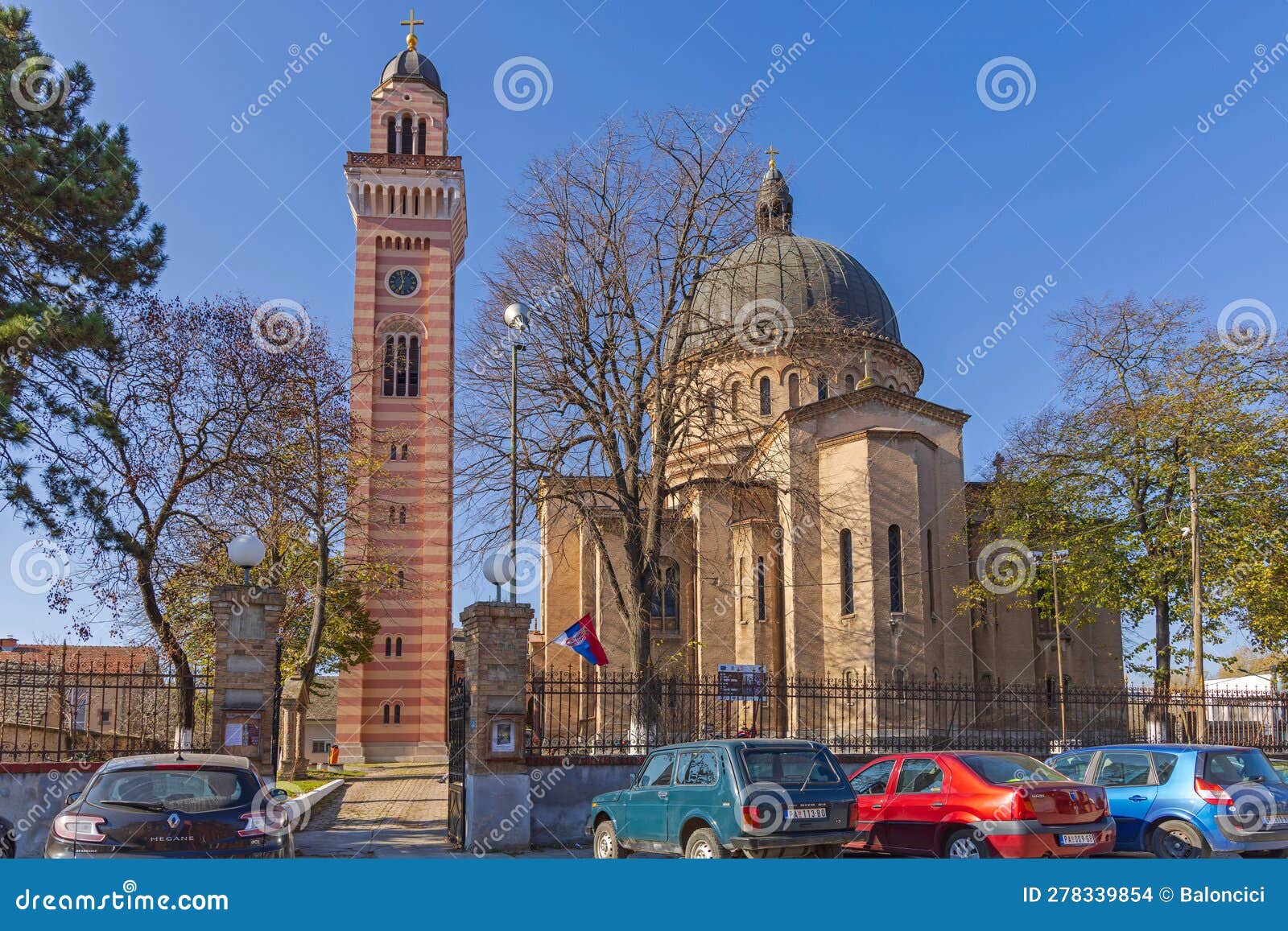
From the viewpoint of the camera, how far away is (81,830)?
9.05 m

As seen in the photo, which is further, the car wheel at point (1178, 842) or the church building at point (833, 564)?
the church building at point (833, 564)

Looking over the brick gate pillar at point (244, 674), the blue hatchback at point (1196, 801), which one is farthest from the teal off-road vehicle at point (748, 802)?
the brick gate pillar at point (244, 674)

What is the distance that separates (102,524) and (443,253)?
33.6 metres

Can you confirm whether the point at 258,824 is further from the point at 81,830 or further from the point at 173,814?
the point at 81,830

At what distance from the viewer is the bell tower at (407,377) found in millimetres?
42625

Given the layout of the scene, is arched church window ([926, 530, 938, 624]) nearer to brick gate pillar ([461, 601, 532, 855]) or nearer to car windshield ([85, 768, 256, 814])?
brick gate pillar ([461, 601, 532, 855])

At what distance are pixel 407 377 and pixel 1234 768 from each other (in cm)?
3858

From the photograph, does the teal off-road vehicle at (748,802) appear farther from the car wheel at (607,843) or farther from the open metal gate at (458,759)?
the open metal gate at (458,759)

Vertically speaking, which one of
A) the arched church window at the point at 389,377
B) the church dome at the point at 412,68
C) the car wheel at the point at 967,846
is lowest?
the car wheel at the point at 967,846

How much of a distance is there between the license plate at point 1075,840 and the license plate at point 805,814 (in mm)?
2563

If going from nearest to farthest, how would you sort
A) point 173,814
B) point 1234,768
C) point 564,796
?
point 173,814 → point 1234,768 → point 564,796

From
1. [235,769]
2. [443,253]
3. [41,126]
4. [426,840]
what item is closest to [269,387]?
[41,126]

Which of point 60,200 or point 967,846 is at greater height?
point 60,200

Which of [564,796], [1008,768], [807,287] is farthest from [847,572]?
[1008,768]
